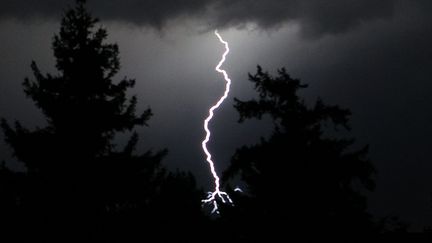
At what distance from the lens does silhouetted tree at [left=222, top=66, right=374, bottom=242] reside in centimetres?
1155

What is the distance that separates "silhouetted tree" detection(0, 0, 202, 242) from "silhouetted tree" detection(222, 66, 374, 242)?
237cm

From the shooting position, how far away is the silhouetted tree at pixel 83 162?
11391 mm

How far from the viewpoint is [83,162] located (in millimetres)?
11875

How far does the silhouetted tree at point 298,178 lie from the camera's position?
11547 mm

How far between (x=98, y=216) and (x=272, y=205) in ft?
14.2

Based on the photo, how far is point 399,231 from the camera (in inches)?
469

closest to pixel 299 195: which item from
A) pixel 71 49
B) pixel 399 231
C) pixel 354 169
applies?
pixel 354 169

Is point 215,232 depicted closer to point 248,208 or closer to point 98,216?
point 248,208

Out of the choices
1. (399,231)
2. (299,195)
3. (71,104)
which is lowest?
(399,231)

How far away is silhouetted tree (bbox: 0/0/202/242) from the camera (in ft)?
37.4

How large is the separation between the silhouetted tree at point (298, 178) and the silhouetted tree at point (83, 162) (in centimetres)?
237

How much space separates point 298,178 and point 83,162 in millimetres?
5401

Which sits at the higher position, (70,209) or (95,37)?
(95,37)

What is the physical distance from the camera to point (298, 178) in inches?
475
